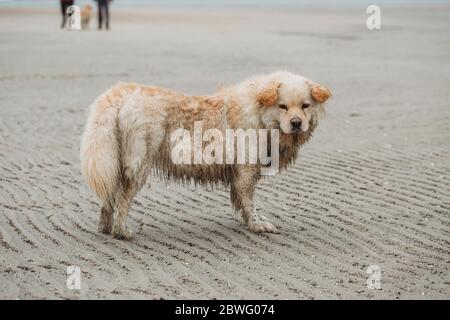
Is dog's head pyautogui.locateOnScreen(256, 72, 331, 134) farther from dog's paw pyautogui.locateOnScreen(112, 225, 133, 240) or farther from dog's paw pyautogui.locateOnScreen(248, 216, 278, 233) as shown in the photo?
dog's paw pyautogui.locateOnScreen(112, 225, 133, 240)

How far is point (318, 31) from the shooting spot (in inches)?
1356

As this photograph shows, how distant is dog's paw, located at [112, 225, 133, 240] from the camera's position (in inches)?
307

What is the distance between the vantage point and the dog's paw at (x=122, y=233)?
7.81 m

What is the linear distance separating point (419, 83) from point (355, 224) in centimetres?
1122

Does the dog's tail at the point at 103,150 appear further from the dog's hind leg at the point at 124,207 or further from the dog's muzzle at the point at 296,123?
the dog's muzzle at the point at 296,123

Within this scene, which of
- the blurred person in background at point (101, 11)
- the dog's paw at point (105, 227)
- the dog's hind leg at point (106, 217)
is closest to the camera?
the dog's hind leg at point (106, 217)

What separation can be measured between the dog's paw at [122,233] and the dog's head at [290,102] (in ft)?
5.40

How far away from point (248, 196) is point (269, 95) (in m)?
1.06

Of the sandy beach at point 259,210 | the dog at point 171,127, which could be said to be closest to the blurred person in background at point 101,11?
the sandy beach at point 259,210

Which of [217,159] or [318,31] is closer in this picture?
[217,159]

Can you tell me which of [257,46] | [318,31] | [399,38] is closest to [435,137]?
[257,46]

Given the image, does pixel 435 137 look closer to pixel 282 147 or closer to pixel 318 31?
pixel 282 147
